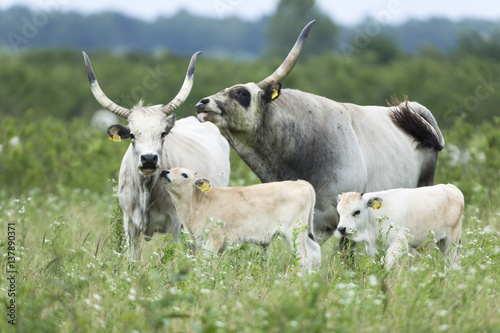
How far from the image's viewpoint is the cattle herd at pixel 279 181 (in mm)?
7023

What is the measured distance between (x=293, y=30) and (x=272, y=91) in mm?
92280

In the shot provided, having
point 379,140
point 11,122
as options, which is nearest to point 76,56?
point 11,122

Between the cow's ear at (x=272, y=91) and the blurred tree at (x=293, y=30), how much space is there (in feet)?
287

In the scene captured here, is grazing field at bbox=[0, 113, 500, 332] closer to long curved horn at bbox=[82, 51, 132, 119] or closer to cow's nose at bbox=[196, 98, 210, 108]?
long curved horn at bbox=[82, 51, 132, 119]

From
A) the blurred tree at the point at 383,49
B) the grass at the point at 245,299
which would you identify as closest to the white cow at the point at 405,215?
the grass at the point at 245,299

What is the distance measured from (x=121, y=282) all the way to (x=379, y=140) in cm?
374

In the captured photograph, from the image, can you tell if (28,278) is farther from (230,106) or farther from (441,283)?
(441,283)

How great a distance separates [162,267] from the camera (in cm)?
657

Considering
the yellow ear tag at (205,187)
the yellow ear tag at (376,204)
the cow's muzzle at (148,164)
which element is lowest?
the yellow ear tag at (376,204)

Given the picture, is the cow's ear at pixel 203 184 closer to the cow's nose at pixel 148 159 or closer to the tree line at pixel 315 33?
the cow's nose at pixel 148 159

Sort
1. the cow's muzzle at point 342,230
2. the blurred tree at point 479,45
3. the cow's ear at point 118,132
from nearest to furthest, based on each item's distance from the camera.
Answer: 1. the cow's muzzle at point 342,230
2. the cow's ear at point 118,132
3. the blurred tree at point 479,45

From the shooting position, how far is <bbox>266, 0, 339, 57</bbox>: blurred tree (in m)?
96.3

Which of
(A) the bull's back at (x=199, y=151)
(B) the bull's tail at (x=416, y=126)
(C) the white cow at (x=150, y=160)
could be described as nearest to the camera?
(C) the white cow at (x=150, y=160)

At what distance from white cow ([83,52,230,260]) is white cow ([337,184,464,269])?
1725mm
